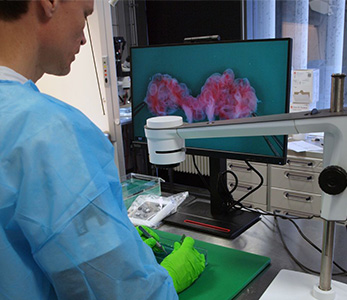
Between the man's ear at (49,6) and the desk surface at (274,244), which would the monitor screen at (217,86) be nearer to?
the desk surface at (274,244)

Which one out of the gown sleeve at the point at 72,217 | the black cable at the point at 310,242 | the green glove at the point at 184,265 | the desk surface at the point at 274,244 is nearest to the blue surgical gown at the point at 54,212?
the gown sleeve at the point at 72,217

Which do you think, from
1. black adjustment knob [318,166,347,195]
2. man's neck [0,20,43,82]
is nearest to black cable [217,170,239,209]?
black adjustment knob [318,166,347,195]

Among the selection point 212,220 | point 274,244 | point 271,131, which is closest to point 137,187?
point 212,220

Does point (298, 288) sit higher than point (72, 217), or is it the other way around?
point (72, 217)

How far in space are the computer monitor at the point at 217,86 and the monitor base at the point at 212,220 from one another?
0.03 m

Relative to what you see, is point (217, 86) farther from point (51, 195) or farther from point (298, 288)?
point (51, 195)

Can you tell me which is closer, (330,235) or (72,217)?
Result: (72,217)

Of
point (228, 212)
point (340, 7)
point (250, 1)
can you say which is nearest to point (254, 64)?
point (228, 212)

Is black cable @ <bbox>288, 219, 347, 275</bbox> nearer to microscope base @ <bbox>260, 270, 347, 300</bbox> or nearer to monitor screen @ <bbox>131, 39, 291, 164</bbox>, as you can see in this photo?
microscope base @ <bbox>260, 270, 347, 300</bbox>

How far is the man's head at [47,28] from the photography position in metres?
0.60

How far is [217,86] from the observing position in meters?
1.26

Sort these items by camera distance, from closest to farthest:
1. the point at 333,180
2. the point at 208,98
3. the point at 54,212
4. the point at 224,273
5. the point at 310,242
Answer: the point at 54,212, the point at 333,180, the point at 224,273, the point at 310,242, the point at 208,98

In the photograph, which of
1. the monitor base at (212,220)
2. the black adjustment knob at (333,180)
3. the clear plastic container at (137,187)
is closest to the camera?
the black adjustment knob at (333,180)

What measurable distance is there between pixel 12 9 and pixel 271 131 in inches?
23.3
